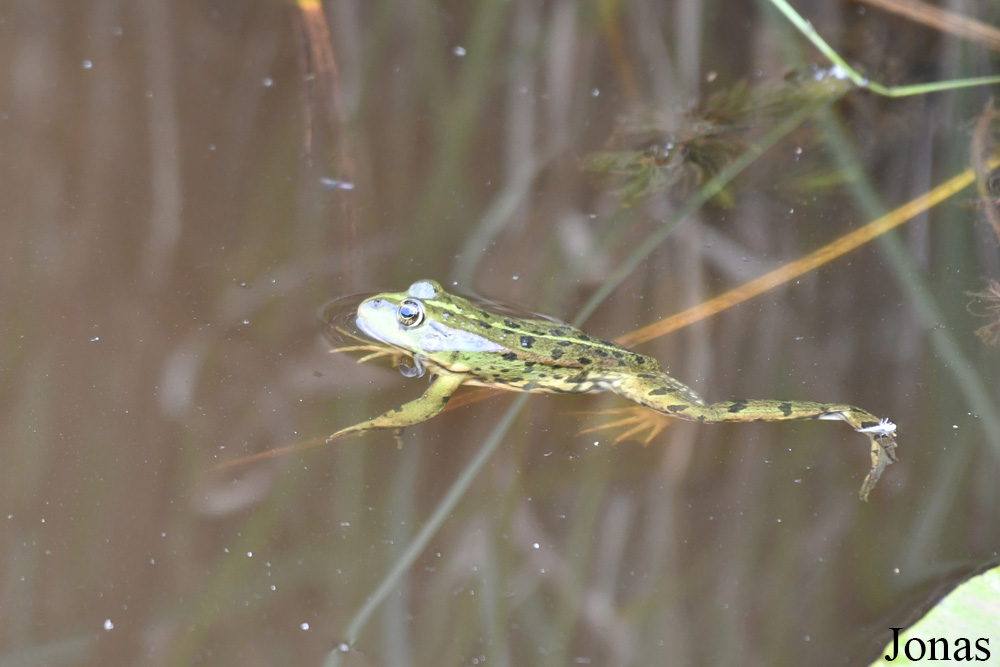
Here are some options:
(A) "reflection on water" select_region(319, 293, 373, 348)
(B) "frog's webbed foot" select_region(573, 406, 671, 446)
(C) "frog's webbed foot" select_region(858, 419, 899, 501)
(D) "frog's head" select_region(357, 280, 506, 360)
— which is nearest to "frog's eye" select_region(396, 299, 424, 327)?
(D) "frog's head" select_region(357, 280, 506, 360)

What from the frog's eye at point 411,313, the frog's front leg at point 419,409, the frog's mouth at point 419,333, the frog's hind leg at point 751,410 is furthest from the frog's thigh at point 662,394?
the frog's eye at point 411,313

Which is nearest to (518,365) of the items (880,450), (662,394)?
(662,394)

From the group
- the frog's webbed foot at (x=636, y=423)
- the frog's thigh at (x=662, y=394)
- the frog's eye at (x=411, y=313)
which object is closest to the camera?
the frog's eye at (x=411, y=313)

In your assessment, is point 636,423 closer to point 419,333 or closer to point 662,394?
point 662,394

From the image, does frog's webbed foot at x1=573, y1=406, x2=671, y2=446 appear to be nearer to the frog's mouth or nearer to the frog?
the frog

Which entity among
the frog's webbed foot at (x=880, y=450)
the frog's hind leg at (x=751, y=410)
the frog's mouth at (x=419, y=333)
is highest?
the frog's mouth at (x=419, y=333)

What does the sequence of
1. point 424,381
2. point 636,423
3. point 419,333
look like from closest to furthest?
point 419,333 < point 424,381 < point 636,423

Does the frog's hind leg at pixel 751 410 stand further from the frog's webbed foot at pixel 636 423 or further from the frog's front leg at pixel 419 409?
the frog's front leg at pixel 419 409

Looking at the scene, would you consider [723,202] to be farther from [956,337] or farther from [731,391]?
[956,337]
